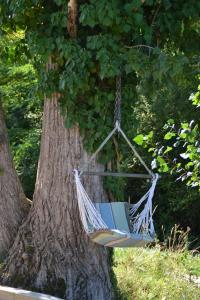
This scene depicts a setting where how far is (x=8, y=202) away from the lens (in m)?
7.16

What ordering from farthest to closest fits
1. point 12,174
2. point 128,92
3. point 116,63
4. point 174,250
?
point 174,250
point 12,174
point 128,92
point 116,63

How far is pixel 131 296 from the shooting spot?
22.3 feet

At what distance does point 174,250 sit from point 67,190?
254 cm

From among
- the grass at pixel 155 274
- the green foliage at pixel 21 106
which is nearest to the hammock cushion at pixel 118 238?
the grass at pixel 155 274

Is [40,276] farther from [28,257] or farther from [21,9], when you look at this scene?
[21,9]

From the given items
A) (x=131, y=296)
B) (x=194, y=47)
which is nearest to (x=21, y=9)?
(x=194, y=47)

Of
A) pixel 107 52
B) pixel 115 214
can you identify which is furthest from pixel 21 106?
pixel 107 52

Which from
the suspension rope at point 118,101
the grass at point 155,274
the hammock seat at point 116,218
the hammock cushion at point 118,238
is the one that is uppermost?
the suspension rope at point 118,101

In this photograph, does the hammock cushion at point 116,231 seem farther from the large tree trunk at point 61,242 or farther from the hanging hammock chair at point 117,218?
the large tree trunk at point 61,242

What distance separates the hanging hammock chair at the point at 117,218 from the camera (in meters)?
5.50

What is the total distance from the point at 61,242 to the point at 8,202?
979mm

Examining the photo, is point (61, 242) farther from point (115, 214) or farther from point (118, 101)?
point (118, 101)

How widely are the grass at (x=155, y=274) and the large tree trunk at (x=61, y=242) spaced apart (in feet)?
1.52

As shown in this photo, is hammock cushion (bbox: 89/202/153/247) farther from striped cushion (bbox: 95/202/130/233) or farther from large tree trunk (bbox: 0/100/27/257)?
large tree trunk (bbox: 0/100/27/257)
